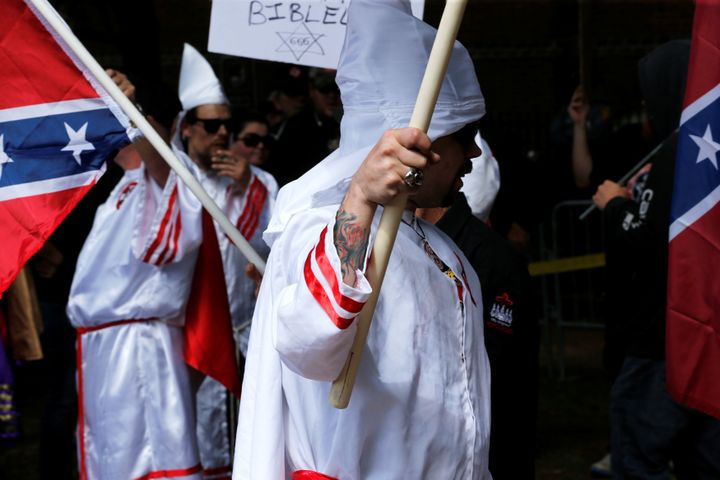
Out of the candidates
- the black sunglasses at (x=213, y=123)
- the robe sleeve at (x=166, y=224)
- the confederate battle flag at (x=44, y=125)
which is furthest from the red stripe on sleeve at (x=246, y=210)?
the confederate battle flag at (x=44, y=125)

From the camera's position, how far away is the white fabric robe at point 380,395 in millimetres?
2488

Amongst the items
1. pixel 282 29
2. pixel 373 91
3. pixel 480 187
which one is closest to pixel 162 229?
pixel 282 29

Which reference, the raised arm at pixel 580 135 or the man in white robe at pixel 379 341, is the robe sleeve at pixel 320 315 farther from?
the raised arm at pixel 580 135

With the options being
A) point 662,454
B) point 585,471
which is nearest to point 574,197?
point 585,471

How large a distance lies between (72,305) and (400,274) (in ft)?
10.00

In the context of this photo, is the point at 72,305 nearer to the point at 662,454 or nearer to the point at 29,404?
the point at 662,454

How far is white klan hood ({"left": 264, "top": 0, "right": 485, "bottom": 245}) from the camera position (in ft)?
8.27

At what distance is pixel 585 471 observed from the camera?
711 cm

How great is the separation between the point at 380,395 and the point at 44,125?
1.84 meters

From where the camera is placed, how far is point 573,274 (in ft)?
35.7

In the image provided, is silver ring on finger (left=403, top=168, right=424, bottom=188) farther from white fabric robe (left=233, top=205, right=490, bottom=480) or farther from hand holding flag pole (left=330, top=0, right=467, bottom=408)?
white fabric robe (left=233, top=205, right=490, bottom=480)

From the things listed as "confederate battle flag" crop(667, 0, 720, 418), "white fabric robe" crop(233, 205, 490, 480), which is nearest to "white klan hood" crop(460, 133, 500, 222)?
"confederate battle flag" crop(667, 0, 720, 418)

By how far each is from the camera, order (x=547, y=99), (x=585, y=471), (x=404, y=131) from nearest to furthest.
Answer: (x=404, y=131) → (x=585, y=471) → (x=547, y=99)

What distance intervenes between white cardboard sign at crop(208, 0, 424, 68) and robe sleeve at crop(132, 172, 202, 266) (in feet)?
2.52
